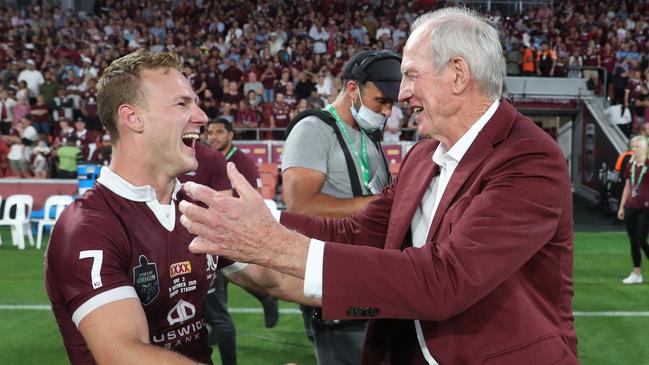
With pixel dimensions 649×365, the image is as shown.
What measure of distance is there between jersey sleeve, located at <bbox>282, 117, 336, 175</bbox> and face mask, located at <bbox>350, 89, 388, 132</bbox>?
197 mm

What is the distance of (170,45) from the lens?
2080cm

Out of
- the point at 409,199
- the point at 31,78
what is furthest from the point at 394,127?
the point at 409,199

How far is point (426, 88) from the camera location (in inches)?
83.5

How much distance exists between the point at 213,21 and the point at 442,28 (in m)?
21.6

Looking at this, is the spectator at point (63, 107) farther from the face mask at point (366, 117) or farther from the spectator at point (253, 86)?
the face mask at point (366, 117)

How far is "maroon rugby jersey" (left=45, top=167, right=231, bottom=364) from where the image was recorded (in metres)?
2.17

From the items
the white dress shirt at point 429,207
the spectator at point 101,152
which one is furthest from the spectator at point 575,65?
the white dress shirt at point 429,207

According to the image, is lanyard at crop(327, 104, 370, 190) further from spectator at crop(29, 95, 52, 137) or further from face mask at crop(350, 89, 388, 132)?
spectator at crop(29, 95, 52, 137)

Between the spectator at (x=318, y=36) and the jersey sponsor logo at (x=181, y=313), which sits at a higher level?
the spectator at (x=318, y=36)

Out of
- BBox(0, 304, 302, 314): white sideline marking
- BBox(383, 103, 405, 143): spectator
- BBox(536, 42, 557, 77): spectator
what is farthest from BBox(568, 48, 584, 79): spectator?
BBox(0, 304, 302, 314): white sideline marking

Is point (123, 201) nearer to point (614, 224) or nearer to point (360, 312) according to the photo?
point (360, 312)

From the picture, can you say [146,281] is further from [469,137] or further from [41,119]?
[41,119]

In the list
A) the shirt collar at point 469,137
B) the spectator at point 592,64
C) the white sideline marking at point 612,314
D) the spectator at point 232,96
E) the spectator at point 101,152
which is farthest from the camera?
the spectator at point 592,64

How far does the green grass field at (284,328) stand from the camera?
233 inches
